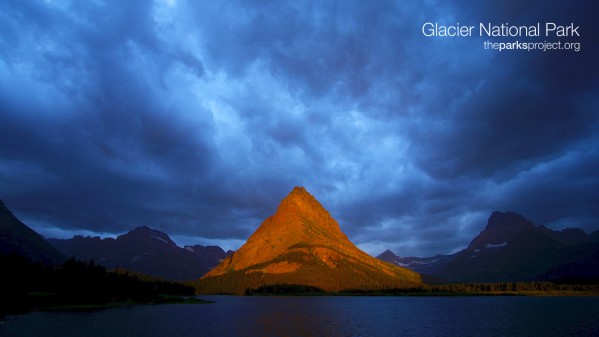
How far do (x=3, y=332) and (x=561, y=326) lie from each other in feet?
518

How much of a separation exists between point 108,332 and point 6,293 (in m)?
104

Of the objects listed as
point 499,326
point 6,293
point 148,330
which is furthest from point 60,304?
point 499,326

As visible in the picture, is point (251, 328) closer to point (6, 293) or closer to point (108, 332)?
point (108, 332)

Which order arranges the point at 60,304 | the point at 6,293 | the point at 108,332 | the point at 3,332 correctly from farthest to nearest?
the point at 60,304
the point at 6,293
the point at 108,332
the point at 3,332

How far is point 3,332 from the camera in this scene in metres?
94.1

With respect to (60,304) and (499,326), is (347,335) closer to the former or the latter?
(499,326)

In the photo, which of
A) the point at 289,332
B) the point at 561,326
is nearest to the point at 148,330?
the point at 289,332

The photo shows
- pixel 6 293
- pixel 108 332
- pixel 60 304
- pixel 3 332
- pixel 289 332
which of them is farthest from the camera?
pixel 60 304

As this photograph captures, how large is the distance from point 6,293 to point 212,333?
122427 mm

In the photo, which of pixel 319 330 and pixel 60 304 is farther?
pixel 60 304

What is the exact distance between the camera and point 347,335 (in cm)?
10556

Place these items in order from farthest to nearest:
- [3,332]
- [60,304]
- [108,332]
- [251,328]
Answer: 1. [60,304]
2. [251,328]
3. [108,332]
4. [3,332]

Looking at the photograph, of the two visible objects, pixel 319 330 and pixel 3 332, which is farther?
pixel 319 330

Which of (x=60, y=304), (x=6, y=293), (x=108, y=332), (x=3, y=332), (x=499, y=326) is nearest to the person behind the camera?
(x=3, y=332)
